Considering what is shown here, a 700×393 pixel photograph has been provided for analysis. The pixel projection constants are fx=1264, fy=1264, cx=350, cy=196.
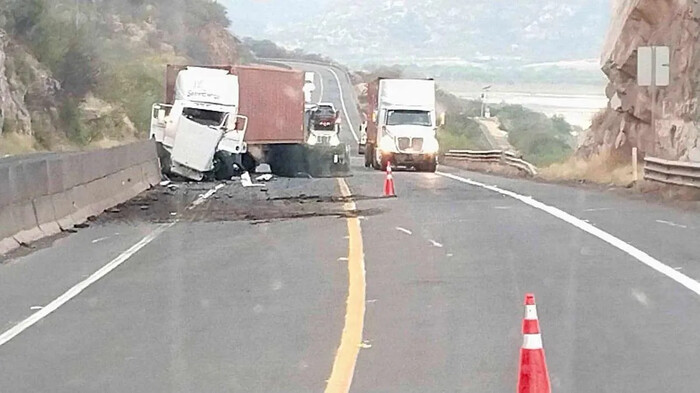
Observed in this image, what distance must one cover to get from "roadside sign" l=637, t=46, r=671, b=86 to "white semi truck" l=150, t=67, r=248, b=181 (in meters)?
12.9

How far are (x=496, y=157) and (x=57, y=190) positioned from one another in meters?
39.8

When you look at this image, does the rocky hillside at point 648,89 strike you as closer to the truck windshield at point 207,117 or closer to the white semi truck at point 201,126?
the white semi truck at point 201,126

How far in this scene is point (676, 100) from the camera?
1405 inches

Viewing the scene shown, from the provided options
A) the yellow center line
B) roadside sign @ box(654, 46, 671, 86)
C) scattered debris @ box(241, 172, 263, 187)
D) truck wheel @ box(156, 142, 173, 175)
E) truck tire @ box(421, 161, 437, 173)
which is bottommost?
truck tire @ box(421, 161, 437, 173)

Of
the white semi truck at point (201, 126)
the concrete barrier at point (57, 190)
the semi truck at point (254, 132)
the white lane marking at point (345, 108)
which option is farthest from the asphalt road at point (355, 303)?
the white lane marking at point (345, 108)

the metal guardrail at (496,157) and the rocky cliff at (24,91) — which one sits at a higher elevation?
the rocky cliff at (24,91)

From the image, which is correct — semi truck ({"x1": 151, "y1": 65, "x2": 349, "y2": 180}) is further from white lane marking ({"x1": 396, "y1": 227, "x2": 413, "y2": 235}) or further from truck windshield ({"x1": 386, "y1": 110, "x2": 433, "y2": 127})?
white lane marking ({"x1": 396, "y1": 227, "x2": 413, "y2": 235})

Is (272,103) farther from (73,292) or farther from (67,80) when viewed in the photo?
(73,292)

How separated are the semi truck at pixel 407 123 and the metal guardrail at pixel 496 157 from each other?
12.7ft

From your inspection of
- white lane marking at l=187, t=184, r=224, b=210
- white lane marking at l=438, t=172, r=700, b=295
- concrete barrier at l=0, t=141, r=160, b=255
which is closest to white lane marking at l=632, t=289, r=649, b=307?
white lane marking at l=438, t=172, r=700, b=295

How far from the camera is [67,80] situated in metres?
63.5

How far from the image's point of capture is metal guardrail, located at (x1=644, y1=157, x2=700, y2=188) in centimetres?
2408

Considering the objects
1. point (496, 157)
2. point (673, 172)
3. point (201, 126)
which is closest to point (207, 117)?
point (201, 126)

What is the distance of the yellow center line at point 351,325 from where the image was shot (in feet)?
28.2
